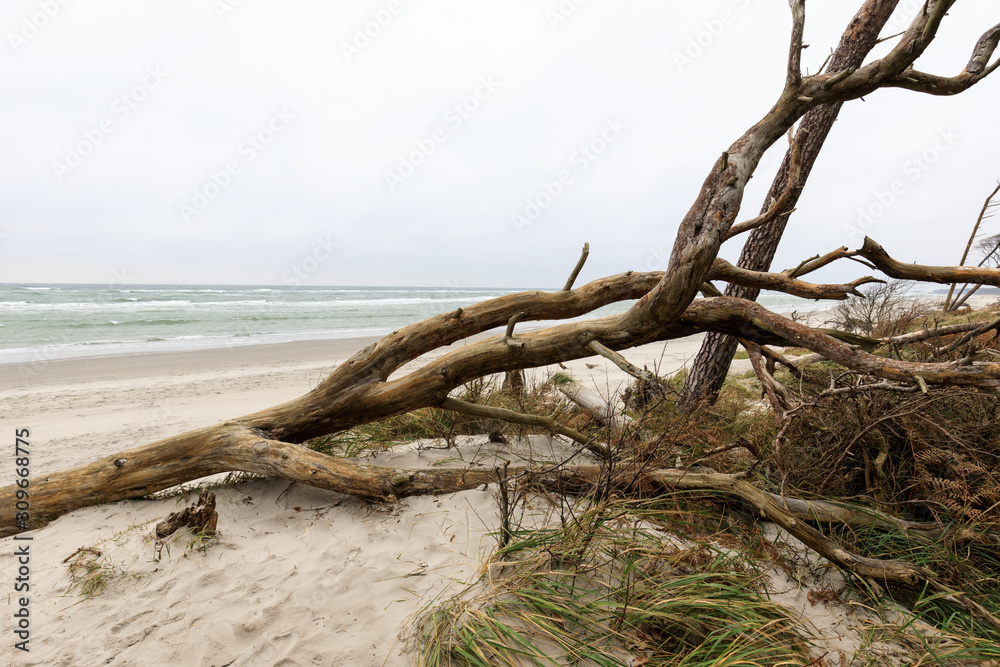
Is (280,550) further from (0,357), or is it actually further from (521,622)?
(0,357)

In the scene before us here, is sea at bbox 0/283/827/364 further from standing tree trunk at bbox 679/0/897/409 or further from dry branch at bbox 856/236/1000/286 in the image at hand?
dry branch at bbox 856/236/1000/286

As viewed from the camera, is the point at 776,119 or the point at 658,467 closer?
the point at 776,119

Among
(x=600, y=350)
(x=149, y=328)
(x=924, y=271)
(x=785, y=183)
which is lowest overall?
(x=149, y=328)

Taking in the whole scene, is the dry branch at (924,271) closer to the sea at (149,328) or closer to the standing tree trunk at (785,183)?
the standing tree trunk at (785,183)

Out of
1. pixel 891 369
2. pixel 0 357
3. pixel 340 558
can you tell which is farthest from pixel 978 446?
pixel 0 357

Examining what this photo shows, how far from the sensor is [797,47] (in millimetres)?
2410

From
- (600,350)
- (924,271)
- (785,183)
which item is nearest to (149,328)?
(600,350)

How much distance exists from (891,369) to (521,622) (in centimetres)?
236

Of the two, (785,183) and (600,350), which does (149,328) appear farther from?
(785,183)

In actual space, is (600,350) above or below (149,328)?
above

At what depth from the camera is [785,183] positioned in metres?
4.41

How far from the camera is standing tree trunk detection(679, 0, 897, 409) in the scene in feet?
12.9

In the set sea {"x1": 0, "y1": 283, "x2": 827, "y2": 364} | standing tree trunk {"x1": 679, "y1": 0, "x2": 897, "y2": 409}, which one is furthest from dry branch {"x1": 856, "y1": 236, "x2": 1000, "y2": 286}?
sea {"x1": 0, "y1": 283, "x2": 827, "y2": 364}

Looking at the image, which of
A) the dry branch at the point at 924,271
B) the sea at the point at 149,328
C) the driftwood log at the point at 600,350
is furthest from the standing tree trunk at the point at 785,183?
the sea at the point at 149,328
